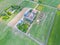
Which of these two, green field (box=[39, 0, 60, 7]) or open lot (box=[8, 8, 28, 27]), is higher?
green field (box=[39, 0, 60, 7])

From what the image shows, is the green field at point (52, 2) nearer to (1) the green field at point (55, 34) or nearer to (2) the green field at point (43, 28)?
(2) the green field at point (43, 28)

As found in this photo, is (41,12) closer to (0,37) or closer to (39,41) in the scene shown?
(39,41)

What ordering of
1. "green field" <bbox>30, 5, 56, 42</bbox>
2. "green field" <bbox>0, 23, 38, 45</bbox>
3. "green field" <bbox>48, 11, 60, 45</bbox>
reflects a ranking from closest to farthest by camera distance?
"green field" <bbox>0, 23, 38, 45</bbox> < "green field" <bbox>48, 11, 60, 45</bbox> < "green field" <bbox>30, 5, 56, 42</bbox>

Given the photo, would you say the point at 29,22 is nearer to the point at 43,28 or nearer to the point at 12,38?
the point at 43,28

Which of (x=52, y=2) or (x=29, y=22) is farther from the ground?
(x=52, y=2)

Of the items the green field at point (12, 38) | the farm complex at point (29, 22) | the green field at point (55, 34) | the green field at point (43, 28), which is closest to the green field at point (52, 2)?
the farm complex at point (29, 22)

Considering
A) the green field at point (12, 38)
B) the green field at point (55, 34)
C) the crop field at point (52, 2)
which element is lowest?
the green field at point (12, 38)

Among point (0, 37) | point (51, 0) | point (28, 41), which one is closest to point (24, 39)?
point (28, 41)

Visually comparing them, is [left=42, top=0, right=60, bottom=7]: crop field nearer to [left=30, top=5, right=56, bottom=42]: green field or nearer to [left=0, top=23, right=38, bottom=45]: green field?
[left=30, top=5, right=56, bottom=42]: green field

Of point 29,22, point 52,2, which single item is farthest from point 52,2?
point 29,22

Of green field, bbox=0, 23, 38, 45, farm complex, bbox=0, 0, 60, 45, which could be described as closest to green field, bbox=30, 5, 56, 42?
farm complex, bbox=0, 0, 60, 45

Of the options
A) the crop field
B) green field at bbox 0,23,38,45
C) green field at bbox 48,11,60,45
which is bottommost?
green field at bbox 0,23,38,45
